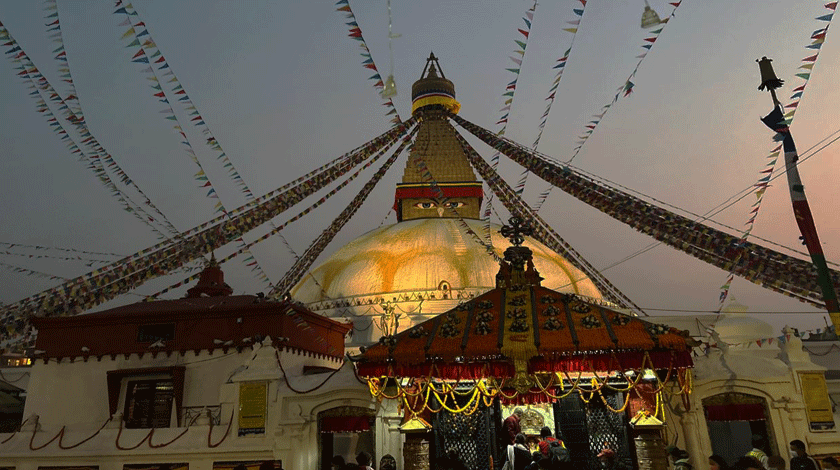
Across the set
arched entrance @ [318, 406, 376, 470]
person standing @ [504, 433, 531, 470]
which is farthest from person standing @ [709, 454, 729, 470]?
arched entrance @ [318, 406, 376, 470]

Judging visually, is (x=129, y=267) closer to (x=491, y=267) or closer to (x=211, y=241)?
(x=211, y=241)

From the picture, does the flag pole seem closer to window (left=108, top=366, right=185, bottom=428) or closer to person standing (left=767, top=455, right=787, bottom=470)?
person standing (left=767, top=455, right=787, bottom=470)

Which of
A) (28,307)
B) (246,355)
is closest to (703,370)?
(246,355)

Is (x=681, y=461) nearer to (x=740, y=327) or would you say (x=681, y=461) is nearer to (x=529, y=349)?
(x=529, y=349)

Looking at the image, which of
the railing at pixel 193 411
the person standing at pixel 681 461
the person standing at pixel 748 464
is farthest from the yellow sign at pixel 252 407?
the person standing at pixel 748 464

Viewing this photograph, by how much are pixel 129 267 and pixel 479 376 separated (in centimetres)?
717

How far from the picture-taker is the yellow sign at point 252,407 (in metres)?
12.4

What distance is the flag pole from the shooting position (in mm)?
8250

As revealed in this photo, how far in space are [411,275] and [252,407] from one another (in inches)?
478

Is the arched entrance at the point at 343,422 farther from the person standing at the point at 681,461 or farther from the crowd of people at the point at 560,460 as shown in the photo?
the person standing at the point at 681,461

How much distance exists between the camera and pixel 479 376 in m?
11.2

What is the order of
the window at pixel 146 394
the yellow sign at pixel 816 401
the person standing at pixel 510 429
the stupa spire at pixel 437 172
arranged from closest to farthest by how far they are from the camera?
the person standing at pixel 510 429, the yellow sign at pixel 816 401, the window at pixel 146 394, the stupa spire at pixel 437 172

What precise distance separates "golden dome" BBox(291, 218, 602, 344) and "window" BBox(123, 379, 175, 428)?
23.3 ft

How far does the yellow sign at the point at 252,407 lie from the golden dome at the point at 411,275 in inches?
352
